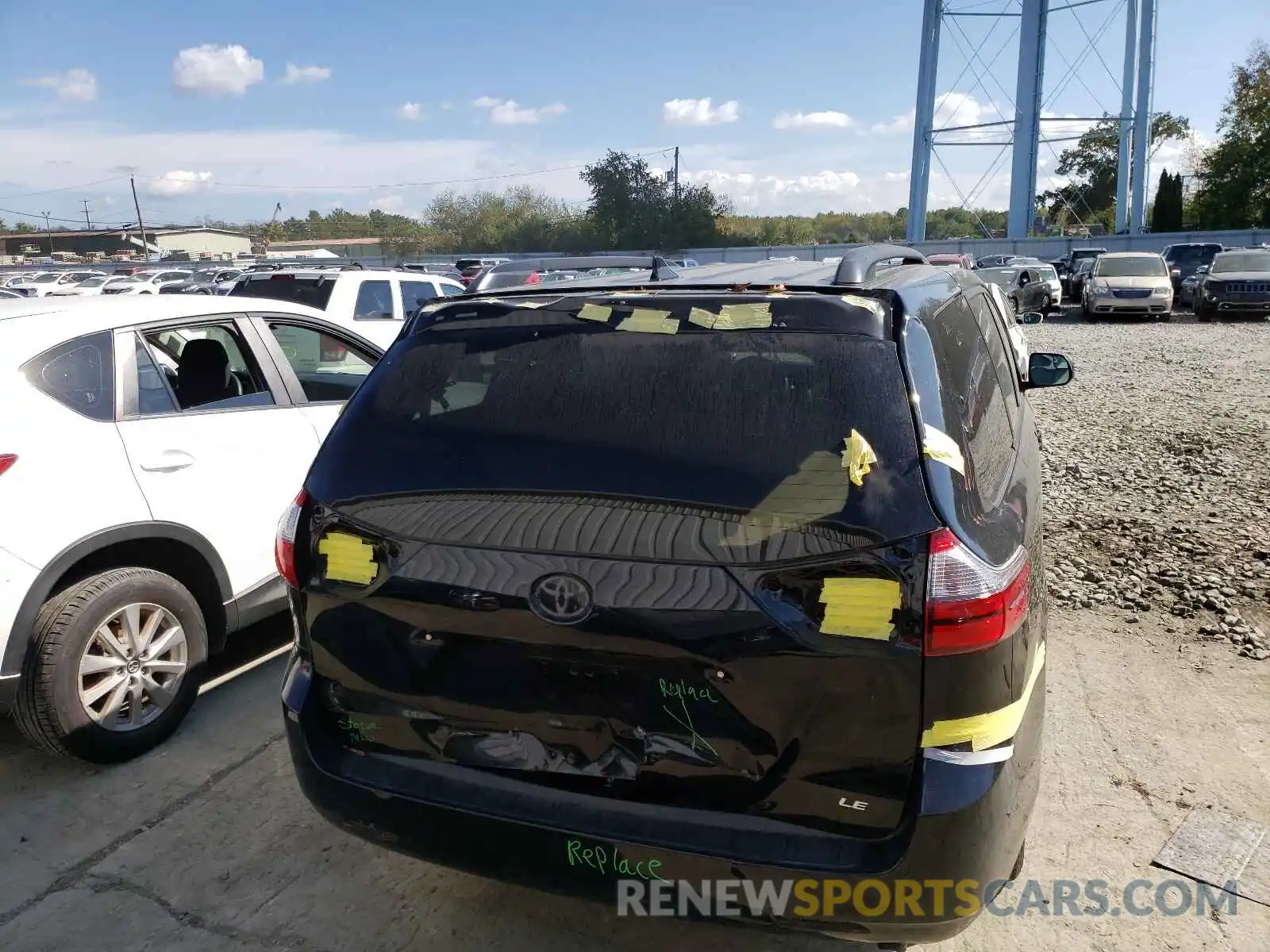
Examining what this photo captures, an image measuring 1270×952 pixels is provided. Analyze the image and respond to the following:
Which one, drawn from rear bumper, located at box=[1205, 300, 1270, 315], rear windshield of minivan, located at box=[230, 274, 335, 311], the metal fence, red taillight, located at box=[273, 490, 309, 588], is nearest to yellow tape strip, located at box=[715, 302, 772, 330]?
red taillight, located at box=[273, 490, 309, 588]

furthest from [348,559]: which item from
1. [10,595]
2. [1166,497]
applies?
[1166,497]

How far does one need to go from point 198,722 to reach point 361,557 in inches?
87.0

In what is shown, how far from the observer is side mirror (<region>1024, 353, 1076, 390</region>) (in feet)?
16.6

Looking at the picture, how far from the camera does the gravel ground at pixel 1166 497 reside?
16.2 feet

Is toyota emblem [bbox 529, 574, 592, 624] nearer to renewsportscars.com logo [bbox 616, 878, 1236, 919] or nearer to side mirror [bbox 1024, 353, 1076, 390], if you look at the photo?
renewsportscars.com logo [bbox 616, 878, 1236, 919]

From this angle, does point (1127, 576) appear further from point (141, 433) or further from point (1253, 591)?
point (141, 433)

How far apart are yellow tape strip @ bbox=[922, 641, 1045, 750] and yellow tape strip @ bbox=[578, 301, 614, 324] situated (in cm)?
129

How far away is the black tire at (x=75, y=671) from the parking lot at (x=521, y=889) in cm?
12

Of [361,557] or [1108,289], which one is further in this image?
[1108,289]

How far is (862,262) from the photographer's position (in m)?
2.56

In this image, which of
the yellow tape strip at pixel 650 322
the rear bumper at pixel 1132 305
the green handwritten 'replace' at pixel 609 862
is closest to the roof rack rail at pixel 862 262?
the yellow tape strip at pixel 650 322

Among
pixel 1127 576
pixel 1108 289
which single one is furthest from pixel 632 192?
pixel 1127 576

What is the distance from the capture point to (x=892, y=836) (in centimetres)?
200

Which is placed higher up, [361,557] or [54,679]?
[361,557]
